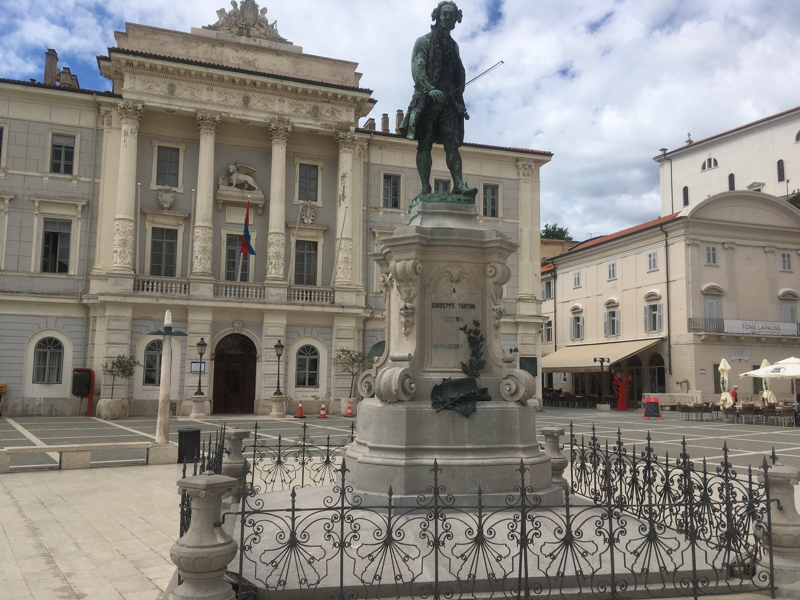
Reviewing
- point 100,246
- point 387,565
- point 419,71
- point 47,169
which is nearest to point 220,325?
point 100,246

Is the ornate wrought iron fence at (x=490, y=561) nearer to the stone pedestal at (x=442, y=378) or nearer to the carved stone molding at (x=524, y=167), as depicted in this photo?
the stone pedestal at (x=442, y=378)

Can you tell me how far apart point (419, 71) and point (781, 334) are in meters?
40.5

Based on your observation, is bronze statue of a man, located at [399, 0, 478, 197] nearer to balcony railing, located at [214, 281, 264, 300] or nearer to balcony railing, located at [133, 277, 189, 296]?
balcony railing, located at [214, 281, 264, 300]

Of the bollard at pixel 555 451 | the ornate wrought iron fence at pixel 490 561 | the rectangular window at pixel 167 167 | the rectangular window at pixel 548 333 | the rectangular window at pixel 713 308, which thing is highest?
the rectangular window at pixel 167 167

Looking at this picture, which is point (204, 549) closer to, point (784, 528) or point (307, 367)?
point (784, 528)

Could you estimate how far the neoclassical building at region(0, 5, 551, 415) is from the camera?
98.0ft

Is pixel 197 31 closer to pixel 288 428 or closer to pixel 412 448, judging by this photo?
pixel 288 428

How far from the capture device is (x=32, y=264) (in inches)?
1178

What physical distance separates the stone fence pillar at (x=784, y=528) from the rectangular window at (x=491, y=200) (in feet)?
106

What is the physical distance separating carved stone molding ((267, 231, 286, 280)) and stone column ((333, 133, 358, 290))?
113 inches

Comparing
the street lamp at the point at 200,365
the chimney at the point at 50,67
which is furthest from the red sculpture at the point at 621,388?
the chimney at the point at 50,67

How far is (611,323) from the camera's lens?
45.0m

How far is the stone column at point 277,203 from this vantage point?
3253 cm

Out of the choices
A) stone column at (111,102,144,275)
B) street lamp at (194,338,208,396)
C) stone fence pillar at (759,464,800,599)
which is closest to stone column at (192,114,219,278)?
stone column at (111,102,144,275)
